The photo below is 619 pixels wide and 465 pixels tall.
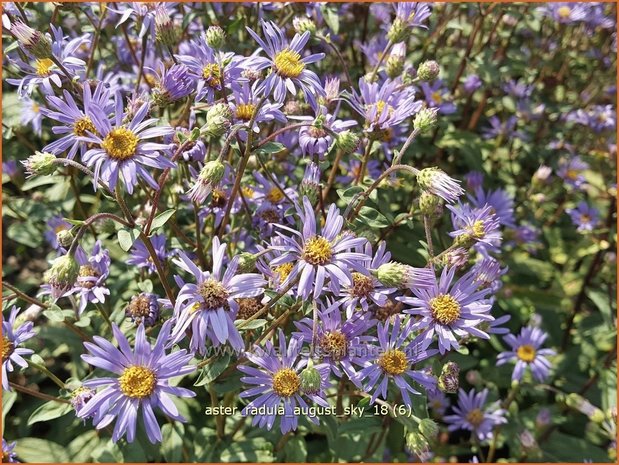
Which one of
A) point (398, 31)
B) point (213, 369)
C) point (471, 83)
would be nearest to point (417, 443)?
point (213, 369)

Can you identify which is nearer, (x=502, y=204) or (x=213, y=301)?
(x=213, y=301)

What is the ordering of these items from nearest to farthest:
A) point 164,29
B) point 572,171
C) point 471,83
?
point 164,29, point 471,83, point 572,171

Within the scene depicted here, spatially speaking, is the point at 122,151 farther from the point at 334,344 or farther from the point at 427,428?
the point at 427,428

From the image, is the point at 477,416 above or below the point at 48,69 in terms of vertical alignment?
below

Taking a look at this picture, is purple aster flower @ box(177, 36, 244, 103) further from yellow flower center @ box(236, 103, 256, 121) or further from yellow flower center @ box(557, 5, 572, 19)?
yellow flower center @ box(557, 5, 572, 19)

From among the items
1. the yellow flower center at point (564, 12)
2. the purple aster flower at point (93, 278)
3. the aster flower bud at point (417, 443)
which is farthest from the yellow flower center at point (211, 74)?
the yellow flower center at point (564, 12)

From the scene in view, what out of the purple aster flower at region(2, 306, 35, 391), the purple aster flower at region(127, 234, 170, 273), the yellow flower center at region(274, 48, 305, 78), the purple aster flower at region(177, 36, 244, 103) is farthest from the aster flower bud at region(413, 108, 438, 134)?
the purple aster flower at region(2, 306, 35, 391)

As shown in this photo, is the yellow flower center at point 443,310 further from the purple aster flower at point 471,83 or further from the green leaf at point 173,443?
the purple aster flower at point 471,83
